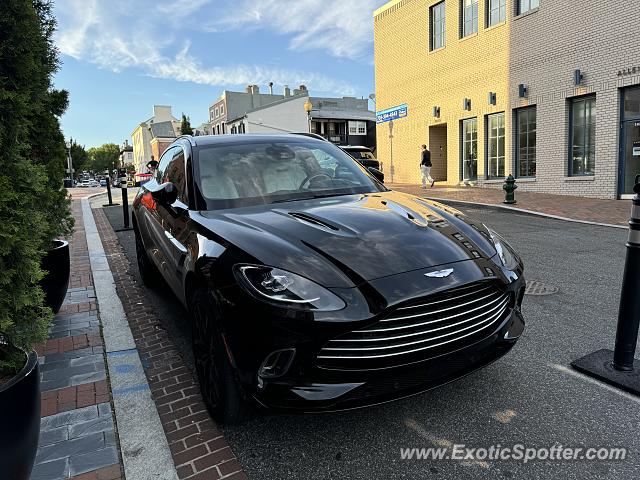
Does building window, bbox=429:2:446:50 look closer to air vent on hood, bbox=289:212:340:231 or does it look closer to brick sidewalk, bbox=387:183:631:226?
brick sidewalk, bbox=387:183:631:226

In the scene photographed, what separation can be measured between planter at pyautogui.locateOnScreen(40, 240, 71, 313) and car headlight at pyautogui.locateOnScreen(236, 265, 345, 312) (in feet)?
9.22

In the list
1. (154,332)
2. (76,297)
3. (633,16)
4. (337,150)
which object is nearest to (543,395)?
(337,150)

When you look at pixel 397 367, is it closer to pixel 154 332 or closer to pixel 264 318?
pixel 264 318

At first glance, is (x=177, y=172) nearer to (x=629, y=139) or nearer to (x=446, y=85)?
(x=629, y=139)

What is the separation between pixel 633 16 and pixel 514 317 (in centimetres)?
1353

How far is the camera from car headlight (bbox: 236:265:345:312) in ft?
7.06

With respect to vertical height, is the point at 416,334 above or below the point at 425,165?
below

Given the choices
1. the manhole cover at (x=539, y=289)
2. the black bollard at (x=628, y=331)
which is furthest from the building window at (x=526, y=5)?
the black bollard at (x=628, y=331)

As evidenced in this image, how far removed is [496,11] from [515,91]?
3114mm

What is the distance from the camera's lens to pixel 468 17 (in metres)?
18.0

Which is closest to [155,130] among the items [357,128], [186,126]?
[186,126]

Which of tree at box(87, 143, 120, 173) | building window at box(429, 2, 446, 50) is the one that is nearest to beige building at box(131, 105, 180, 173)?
tree at box(87, 143, 120, 173)

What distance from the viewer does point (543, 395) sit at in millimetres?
2891

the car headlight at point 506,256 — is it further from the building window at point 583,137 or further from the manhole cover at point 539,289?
the building window at point 583,137
